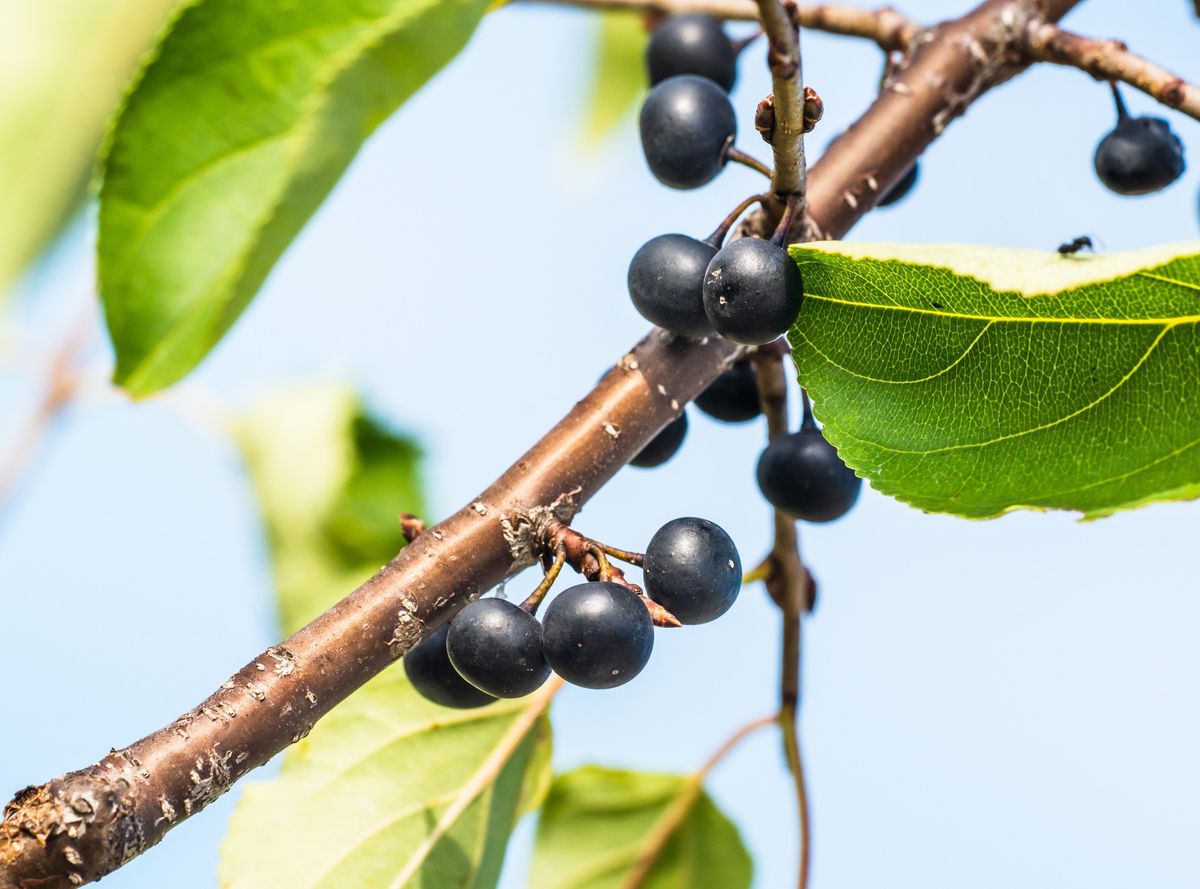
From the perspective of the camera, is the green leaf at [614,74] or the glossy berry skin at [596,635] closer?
the glossy berry skin at [596,635]

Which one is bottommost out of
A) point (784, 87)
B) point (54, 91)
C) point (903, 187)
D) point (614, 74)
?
point (784, 87)

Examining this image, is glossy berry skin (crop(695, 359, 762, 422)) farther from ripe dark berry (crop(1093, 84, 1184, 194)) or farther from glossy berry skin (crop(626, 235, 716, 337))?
ripe dark berry (crop(1093, 84, 1184, 194))

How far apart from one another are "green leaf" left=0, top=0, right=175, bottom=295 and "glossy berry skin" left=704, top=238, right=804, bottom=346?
168 centimetres

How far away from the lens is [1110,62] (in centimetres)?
114

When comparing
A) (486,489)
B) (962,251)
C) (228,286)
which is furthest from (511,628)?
(228,286)

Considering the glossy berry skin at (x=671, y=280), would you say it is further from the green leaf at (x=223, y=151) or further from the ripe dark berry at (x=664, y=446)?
the green leaf at (x=223, y=151)

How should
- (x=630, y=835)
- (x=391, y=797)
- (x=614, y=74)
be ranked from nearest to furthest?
1. (x=391, y=797)
2. (x=630, y=835)
3. (x=614, y=74)

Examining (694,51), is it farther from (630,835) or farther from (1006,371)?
(630,835)

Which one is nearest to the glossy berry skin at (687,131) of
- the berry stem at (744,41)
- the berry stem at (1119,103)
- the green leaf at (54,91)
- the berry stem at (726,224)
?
the berry stem at (726,224)

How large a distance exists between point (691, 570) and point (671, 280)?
0.20 metres

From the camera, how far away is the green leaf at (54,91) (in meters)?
2.17

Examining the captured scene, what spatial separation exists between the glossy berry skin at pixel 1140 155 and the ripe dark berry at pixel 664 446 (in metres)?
0.48

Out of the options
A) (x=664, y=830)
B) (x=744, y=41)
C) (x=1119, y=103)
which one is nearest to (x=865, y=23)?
(x=744, y=41)

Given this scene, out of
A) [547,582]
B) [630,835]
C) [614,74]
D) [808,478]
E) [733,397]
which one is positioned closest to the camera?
[547,582]
